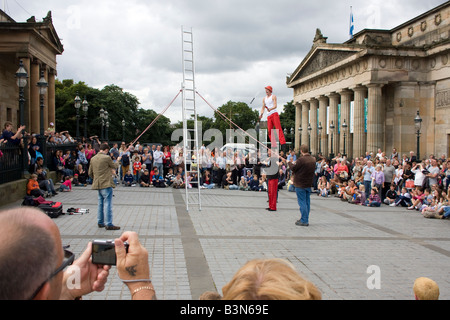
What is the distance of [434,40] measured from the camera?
41.0 metres

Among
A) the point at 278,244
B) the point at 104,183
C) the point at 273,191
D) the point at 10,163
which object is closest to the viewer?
the point at 278,244

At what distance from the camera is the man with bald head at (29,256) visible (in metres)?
1.36

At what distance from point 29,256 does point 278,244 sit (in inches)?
324

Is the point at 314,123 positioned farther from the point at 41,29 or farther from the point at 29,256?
the point at 29,256

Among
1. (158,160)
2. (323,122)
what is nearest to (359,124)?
(323,122)

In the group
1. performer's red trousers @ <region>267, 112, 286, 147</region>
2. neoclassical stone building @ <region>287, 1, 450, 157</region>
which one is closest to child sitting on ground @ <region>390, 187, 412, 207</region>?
performer's red trousers @ <region>267, 112, 286, 147</region>

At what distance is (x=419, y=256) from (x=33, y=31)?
1326 inches

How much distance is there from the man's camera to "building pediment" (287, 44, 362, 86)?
151 ft

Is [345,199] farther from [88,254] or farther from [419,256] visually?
[88,254]

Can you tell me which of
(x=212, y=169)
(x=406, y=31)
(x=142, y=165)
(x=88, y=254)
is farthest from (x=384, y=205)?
(x=406, y=31)

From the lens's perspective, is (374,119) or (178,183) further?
(374,119)

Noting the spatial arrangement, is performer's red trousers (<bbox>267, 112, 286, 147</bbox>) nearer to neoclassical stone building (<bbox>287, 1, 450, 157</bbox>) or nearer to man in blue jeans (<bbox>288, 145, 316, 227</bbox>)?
man in blue jeans (<bbox>288, 145, 316, 227</bbox>)

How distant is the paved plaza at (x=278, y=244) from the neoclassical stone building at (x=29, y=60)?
22269 millimetres

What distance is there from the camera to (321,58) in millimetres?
56125
